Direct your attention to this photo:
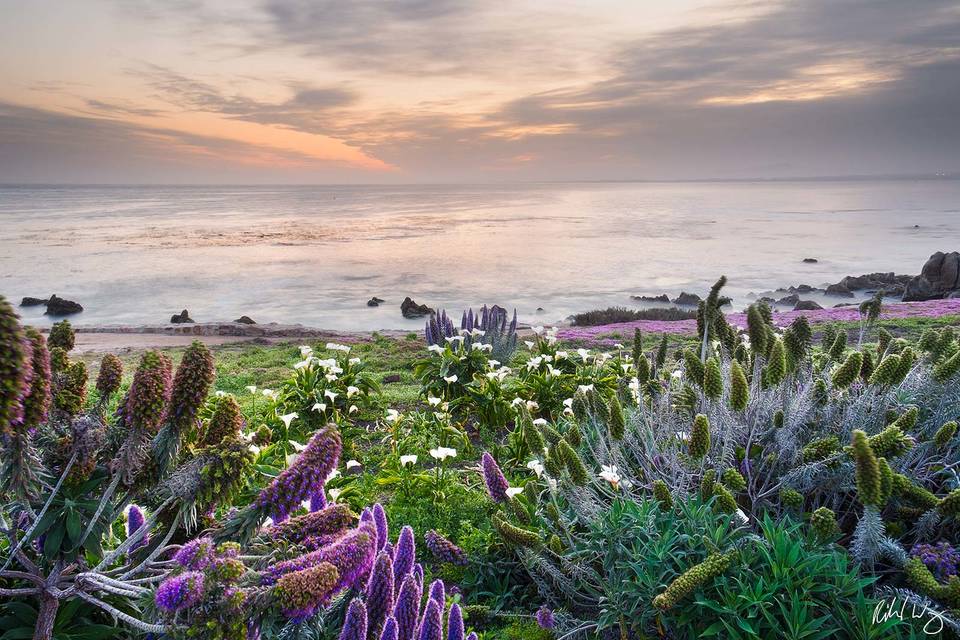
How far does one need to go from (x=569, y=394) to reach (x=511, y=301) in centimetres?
2287

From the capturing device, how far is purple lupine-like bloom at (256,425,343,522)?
1854 millimetres

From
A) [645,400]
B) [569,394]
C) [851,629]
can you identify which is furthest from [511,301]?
[851,629]

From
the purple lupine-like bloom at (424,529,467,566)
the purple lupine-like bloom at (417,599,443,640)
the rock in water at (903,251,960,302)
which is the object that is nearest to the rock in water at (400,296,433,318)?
the rock in water at (903,251,960,302)

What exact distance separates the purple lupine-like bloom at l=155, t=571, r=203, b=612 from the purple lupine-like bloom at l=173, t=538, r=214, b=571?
0.05 m

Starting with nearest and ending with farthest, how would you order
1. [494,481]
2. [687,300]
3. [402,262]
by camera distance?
[494,481] → [687,300] → [402,262]

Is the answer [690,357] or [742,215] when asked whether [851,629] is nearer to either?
[690,357]

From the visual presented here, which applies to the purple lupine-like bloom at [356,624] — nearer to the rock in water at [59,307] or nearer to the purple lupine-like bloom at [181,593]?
the purple lupine-like bloom at [181,593]

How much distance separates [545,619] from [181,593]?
2413 mm

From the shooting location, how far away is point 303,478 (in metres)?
1.86

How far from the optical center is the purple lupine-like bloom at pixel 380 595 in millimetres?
1936

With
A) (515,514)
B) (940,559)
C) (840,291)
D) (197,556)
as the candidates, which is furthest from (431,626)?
(840,291)

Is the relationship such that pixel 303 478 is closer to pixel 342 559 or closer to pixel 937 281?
pixel 342 559

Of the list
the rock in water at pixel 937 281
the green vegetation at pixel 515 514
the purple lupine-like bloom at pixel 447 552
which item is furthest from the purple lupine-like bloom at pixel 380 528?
the rock in water at pixel 937 281

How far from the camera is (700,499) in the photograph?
3.42 meters
